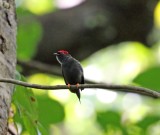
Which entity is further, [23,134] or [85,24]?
[85,24]

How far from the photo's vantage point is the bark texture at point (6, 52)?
5.12 ft

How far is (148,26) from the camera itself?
3791 millimetres

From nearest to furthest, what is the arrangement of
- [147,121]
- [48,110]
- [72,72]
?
[72,72], [48,110], [147,121]

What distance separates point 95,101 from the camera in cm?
520

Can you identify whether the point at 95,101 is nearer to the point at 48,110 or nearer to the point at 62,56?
the point at 48,110

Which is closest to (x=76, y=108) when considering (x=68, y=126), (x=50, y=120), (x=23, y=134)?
(x=68, y=126)

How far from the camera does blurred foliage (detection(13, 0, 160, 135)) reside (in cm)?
188

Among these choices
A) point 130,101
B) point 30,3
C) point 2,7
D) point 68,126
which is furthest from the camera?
point 68,126

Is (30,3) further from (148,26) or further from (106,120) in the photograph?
(106,120)

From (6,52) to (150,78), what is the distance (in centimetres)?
118

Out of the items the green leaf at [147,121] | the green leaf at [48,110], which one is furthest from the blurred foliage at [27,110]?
the green leaf at [147,121]

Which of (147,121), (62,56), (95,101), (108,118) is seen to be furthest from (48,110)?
(95,101)

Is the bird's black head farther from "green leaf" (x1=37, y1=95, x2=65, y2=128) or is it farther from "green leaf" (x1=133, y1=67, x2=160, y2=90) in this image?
"green leaf" (x1=133, y1=67, x2=160, y2=90)

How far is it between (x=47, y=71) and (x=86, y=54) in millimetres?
644
